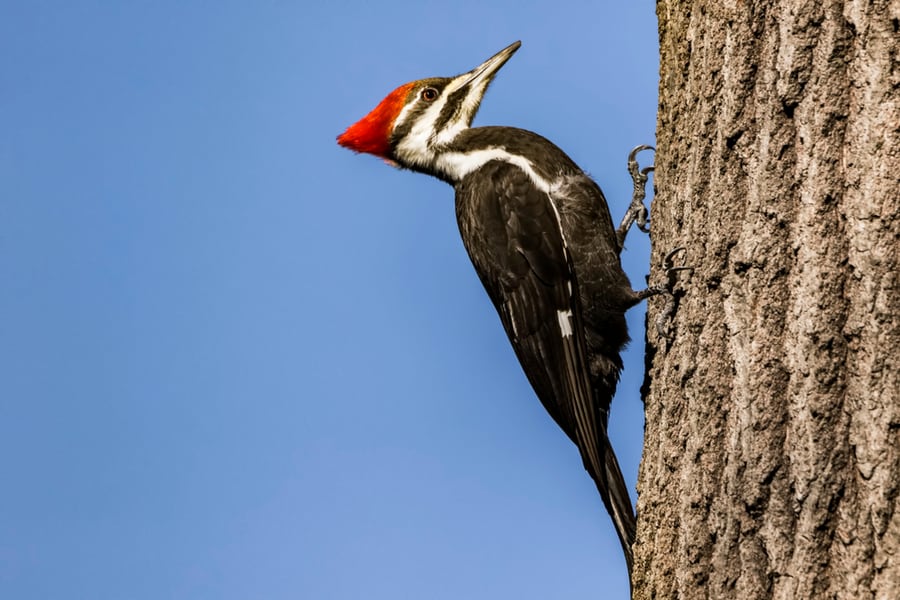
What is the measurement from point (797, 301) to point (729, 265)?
0.94 ft

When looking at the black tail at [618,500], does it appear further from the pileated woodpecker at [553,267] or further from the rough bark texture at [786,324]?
the rough bark texture at [786,324]

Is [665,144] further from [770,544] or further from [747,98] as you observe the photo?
[770,544]

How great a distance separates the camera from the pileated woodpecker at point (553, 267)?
3.70m

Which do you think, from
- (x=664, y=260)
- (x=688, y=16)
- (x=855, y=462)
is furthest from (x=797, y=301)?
(x=688, y=16)

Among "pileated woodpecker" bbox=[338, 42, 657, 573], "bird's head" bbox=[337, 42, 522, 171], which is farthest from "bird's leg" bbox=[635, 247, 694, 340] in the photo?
"bird's head" bbox=[337, 42, 522, 171]

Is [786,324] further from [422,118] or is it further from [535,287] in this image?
[422,118]

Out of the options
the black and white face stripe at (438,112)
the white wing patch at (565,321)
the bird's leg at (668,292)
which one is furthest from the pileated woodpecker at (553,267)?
the bird's leg at (668,292)

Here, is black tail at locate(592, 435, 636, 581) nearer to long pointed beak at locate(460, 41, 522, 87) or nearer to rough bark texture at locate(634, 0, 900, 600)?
rough bark texture at locate(634, 0, 900, 600)

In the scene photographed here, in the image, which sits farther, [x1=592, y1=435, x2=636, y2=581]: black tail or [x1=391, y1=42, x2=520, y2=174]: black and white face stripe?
[x1=391, y1=42, x2=520, y2=174]: black and white face stripe

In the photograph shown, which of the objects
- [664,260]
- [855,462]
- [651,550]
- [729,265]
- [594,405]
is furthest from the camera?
[594,405]

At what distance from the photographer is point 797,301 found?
86.0 inches

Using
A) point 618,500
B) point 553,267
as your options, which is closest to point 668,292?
point 618,500

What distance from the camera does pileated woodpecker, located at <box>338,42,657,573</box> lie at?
370 centimetres

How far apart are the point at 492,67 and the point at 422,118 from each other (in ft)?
1.43
